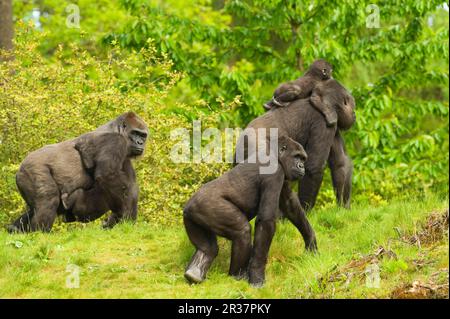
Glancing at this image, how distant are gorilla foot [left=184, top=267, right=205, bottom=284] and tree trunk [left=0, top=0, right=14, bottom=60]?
8.87m

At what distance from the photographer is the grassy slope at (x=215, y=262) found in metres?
6.30

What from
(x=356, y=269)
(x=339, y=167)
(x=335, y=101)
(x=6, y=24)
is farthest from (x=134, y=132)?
Result: (x=6, y=24)

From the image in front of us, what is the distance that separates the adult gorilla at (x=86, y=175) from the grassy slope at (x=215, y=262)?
1.08 ft

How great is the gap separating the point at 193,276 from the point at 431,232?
2.07 metres

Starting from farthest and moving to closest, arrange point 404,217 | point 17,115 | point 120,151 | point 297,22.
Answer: point 297,22, point 17,115, point 120,151, point 404,217

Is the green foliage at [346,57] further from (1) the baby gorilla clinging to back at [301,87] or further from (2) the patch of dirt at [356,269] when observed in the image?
(2) the patch of dirt at [356,269]

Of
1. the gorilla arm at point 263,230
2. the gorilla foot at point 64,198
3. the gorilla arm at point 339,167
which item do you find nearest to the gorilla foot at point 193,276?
the gorilla arm at point 263,230

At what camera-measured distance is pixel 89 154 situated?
8.50m

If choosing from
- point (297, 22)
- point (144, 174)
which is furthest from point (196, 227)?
point (297, 22)

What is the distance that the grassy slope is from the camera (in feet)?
20.7

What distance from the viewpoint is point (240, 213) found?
6.68m

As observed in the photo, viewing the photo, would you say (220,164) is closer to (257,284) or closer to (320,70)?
(320,70)

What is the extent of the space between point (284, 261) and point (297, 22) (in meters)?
8.65
